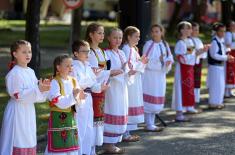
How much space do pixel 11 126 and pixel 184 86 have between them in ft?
17.1

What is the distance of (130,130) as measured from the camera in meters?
9.48

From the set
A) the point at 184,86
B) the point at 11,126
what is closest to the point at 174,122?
the point at 184,86

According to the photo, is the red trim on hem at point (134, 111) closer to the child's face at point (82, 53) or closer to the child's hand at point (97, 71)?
the child's hand at point (97, 71)

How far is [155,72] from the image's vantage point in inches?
394

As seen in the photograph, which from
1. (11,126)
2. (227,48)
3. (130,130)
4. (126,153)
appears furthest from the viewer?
(227,48)

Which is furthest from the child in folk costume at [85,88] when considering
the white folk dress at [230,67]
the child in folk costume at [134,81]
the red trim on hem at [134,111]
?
the white folk dress at [230,67]

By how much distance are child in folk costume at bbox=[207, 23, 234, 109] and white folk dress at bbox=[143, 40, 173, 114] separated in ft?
8.60

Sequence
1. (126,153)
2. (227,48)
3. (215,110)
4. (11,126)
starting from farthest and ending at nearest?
(227,48), (215,110), (126,153), (11,126)

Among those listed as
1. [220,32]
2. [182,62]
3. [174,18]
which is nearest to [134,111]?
[182,62]

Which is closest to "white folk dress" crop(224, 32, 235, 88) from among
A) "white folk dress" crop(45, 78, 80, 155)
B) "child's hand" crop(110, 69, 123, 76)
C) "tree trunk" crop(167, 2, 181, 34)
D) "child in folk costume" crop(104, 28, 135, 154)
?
"child in folk costume" crop(104, 28, 135, 154)

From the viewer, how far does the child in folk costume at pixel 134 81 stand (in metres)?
8.93

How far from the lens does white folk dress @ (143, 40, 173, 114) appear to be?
32.5 feet

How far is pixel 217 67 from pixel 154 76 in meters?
3.05

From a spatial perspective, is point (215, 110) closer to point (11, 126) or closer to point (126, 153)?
point (126, 153)
